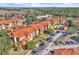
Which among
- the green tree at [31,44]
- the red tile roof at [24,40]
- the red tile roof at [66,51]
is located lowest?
the red tile roof at [66,51]

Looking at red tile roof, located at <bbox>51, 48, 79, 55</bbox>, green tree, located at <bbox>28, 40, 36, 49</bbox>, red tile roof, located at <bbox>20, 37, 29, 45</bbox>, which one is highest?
red tile roof, located at <bbox>20, 37, 29, 45</bbox>

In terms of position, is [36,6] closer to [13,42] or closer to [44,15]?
[44,15]

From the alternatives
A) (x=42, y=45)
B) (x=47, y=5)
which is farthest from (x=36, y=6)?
(x=42, y=45)

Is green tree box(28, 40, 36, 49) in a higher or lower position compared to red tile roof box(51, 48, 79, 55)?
higher

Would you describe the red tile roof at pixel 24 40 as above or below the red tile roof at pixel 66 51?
above

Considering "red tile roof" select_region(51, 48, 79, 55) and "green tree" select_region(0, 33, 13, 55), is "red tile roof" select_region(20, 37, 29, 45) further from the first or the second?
"red tile roof" select_region(51, 48, 79, 55)

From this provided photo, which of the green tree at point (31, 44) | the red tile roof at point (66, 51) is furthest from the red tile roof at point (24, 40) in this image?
the red tile roof at point (66, 51)

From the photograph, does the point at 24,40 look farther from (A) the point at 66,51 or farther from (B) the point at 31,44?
(A) the point at 66,51

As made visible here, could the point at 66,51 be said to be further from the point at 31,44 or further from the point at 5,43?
the point at 5,43

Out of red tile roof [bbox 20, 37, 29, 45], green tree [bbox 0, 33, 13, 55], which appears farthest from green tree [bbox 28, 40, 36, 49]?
green tree [bbox 0, 33, 13, 55]

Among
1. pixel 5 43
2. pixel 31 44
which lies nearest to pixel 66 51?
pixel 31 44

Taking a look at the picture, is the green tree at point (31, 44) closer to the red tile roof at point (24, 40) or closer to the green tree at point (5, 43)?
the red tile roof at point (24, 40)
